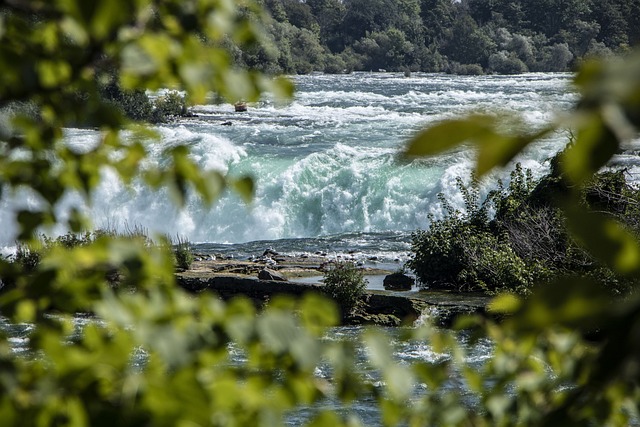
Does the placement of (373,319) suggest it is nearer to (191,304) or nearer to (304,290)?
(304,290)

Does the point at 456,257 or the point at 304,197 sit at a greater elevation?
the point at 456,257

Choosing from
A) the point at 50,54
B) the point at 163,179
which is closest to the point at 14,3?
the point at 50,54

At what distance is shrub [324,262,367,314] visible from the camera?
11102mm

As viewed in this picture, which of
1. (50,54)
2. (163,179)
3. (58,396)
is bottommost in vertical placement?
(58,396)

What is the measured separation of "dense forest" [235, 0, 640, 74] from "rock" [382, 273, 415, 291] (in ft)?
136

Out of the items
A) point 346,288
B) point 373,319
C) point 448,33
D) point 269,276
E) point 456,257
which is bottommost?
point 373,319

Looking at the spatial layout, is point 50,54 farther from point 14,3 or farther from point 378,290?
point 378,290

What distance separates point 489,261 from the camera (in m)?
10.9

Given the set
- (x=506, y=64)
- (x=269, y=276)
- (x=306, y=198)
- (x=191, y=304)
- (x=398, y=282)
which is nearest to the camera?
(x=191, y=304)

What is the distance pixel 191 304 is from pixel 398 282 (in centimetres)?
1180

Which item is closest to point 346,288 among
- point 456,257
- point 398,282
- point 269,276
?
point 269,276

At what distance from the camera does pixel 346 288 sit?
36.5 ft

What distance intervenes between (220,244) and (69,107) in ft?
52.0

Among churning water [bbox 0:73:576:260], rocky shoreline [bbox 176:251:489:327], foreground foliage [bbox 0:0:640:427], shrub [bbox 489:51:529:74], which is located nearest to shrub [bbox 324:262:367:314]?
rocky shoreline [bbox 176:251:489:327]
